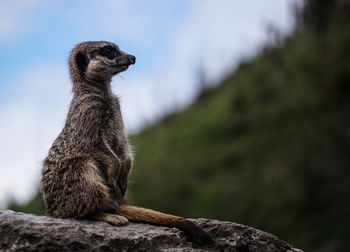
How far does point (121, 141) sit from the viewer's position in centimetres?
540

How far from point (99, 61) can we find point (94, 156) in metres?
1.00

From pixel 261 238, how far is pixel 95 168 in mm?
1513

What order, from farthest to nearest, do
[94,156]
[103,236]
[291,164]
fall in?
[291,164] < [94,156] < [103,236]

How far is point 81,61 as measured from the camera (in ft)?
18.6

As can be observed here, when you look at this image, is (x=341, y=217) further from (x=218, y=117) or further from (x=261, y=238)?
(x=261, y=238)

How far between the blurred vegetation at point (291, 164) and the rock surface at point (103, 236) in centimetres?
518

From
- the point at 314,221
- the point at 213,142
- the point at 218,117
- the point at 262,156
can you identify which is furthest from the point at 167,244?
the point at 218,117

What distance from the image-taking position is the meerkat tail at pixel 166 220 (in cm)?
483

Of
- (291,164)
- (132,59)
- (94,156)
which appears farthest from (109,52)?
(291,164)

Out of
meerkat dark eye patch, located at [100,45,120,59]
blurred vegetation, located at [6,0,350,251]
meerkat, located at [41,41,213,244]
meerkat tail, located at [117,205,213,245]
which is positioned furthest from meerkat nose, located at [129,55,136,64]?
blurred vegetation, located at [6,0,350,251]

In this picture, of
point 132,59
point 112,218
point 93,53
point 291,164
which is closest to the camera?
point 112,218

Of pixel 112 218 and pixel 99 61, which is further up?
pixel 99 61

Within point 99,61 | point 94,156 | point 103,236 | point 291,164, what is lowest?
point 103,236

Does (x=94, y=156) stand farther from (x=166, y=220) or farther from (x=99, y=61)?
(x=99, y=61)
